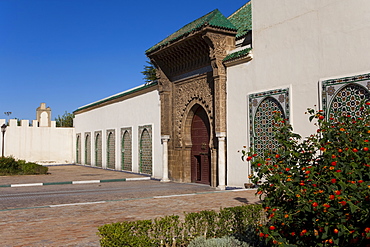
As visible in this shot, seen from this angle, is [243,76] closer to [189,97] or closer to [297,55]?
[297,55]

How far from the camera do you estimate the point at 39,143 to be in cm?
2595

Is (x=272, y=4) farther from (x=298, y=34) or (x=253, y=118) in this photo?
(x=253, y=118)

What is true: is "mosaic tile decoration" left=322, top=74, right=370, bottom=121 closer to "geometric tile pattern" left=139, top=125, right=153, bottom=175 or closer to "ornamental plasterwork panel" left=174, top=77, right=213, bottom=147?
"ornamental plasterwork panel" left=174, top=77, right=213, bottom=147

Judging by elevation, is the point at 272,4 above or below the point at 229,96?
above

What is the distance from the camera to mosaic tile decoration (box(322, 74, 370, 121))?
750 centimetres

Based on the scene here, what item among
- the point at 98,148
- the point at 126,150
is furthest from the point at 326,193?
the point at 98,148

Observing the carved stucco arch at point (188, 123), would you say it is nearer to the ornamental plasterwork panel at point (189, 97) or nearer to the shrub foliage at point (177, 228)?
the ornamental plasterwork panel at point (189, 97)

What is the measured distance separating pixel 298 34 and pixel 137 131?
31.6 ft

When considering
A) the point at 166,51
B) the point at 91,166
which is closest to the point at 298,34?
the point at 166,51

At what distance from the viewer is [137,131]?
16922 millimetres

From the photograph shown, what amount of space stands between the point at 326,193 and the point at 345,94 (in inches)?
213

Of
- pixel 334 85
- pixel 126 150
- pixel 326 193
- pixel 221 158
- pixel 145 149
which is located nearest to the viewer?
pixel 326 193

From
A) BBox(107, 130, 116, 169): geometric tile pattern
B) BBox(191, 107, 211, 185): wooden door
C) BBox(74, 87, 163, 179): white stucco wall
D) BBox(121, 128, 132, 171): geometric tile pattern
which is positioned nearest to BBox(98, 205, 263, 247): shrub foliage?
BBox(191, 107, 211, 185): wooden door

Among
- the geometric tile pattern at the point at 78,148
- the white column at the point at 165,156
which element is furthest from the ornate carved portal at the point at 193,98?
the geometric tile pattern at the point at 78,148
